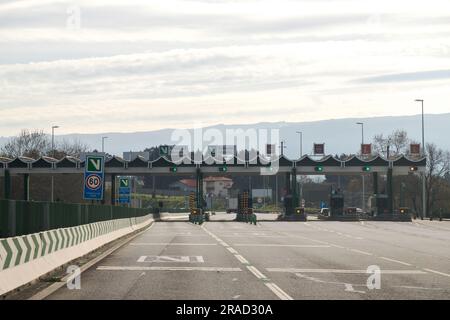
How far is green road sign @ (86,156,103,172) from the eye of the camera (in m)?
32.6

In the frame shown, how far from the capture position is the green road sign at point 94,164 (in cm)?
3256

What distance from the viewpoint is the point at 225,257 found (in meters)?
26.8

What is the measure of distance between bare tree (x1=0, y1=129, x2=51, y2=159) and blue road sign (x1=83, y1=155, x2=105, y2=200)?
290ft

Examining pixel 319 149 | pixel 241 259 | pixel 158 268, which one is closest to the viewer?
pixel 158 268

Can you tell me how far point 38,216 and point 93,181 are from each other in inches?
430

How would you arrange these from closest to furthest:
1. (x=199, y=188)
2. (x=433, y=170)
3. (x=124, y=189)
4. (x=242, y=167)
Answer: (x=124, y=189) → (x=242, y=167) → (x=199, y=188) → (x=433, y=170)

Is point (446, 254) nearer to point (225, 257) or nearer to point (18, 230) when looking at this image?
point (225, 257)

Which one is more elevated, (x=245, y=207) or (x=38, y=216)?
(x=38, y=216)

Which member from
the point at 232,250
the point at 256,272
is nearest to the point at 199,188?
the point at 232,250

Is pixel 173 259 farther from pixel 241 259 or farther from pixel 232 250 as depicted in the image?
pixel 232 250

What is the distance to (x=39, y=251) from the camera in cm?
1889

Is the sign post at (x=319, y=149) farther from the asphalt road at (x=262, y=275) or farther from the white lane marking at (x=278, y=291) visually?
the white lane marking at (x=278, y=291)

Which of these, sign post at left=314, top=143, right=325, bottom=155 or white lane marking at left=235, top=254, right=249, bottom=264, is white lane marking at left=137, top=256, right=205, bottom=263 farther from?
sign post at left=314, top=143, right=325, bottom=155
